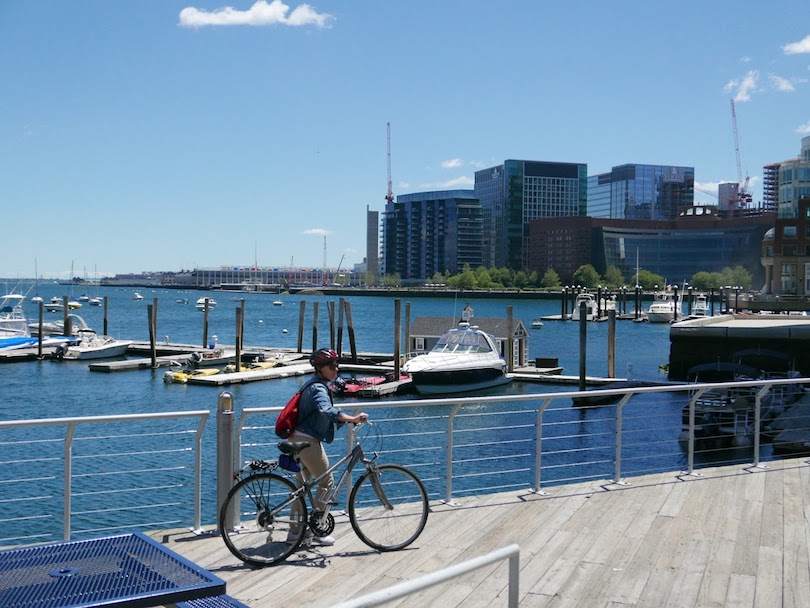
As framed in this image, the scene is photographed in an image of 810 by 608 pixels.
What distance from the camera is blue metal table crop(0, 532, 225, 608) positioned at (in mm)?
4609

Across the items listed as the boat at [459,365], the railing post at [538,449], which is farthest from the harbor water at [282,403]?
the boat at [459,365]

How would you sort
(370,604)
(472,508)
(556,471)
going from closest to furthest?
(370,604) → (472,508) → (556,471)

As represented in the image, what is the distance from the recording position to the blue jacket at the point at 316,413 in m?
7.46

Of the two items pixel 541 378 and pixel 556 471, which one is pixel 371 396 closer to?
pixel 541 378

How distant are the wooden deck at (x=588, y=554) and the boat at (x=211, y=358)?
44665 millimetres

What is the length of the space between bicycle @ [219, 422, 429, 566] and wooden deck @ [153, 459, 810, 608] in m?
0.15

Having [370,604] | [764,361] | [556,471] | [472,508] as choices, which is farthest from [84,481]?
[764,361]

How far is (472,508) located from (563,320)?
10920cm

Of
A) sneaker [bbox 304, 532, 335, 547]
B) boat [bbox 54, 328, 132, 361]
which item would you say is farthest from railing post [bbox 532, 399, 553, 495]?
boat [bbox 54, 328, 132, 361]

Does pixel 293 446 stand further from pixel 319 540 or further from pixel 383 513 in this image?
pixel 383 513

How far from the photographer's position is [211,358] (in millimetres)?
54625

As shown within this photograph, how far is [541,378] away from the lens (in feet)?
→ 153

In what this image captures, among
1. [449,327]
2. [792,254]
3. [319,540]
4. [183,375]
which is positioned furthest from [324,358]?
[792,254]

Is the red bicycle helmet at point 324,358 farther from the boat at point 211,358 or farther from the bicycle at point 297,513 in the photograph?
the boat at point 211,358
